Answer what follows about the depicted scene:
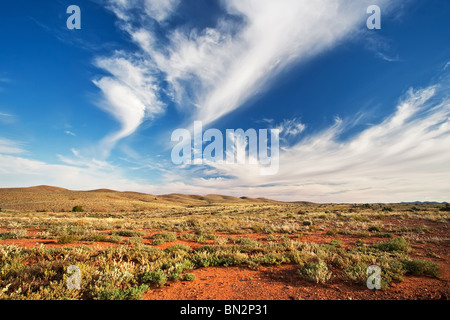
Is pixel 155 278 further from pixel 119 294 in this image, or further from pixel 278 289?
pixel 278 289

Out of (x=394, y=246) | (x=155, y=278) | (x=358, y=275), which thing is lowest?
(x=394, y=246)

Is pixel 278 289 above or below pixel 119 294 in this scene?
below

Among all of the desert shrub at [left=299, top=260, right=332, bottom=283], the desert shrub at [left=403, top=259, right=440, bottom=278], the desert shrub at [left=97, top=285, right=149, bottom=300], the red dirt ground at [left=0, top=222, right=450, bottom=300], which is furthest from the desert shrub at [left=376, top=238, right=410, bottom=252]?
the desert shrub at [left=97, top=285, right=149, bottom=300]

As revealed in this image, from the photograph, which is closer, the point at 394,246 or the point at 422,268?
the point at 422,268

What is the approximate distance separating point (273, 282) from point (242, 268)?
4.70ft

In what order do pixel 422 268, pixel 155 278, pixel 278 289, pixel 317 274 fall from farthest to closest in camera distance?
pixel 422 268 → pixel 317 274 → pixel 155 278 → pixel 278 289

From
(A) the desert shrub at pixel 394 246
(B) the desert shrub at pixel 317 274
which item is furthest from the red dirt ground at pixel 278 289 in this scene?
(A) the desert shrub at pixel 394 246

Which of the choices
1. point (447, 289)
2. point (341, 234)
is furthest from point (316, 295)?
point (341, 234)

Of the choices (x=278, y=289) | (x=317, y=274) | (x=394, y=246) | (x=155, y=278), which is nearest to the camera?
(x=278, y=289)

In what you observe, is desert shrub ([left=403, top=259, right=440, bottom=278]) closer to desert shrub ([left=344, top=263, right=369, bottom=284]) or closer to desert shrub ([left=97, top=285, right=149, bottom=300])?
desert shrub ([left=344, top=263, right=369, bottom=284])

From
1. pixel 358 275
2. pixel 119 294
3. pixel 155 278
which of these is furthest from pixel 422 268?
pixel 119 294

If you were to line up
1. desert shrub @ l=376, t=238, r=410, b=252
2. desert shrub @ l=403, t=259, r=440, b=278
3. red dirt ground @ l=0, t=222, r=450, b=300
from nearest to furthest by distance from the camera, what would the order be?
red dirt ground @ l=0, t=222, r=450, b=300 < desert shrub @ l=403, t=259, r=440, b=278 < desert shrub @ l=376, t=238, r=410, b=252

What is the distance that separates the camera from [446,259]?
743cm

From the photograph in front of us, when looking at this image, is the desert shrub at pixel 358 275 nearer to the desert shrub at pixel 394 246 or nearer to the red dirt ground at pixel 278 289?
Answer: the red dirt ground at pixel 278 289
